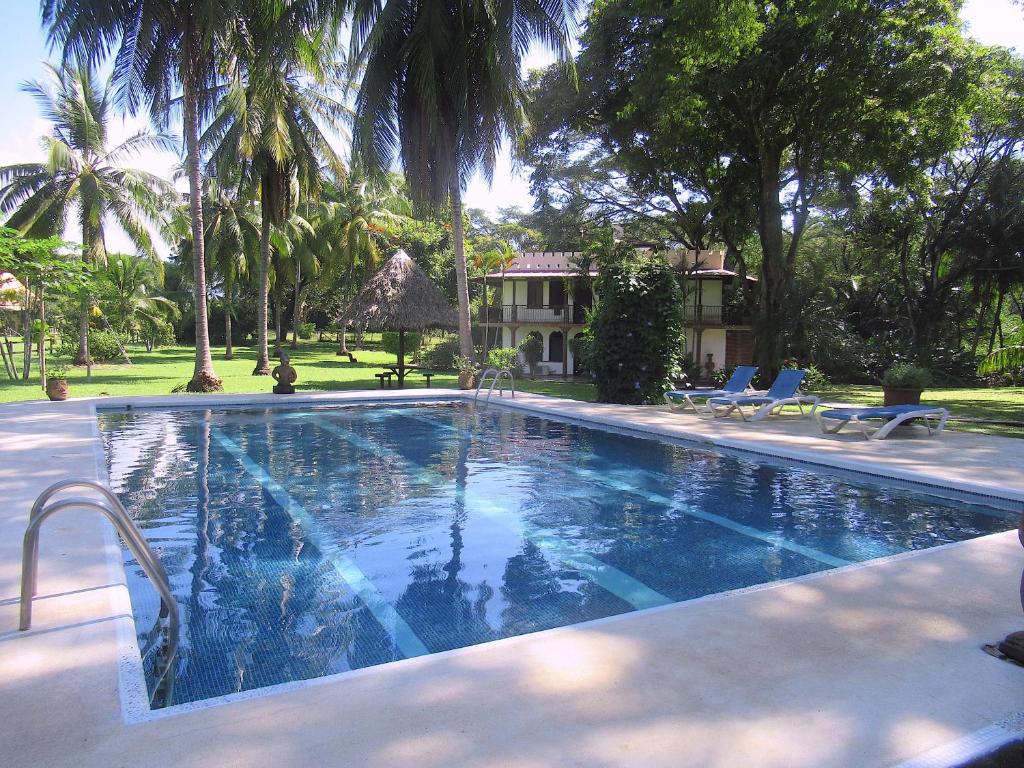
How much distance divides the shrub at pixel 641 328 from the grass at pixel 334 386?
2.27 metres

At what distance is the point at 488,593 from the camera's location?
4.67m

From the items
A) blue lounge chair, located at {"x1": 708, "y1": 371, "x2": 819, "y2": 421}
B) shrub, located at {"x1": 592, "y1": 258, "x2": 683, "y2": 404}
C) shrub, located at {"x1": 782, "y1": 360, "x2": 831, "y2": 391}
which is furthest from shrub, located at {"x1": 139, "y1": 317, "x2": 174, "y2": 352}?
blue lounge chair, located at {"x1": 708, "y1": 371, "x2": 819, "y2": 421}

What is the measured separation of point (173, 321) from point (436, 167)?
108ft

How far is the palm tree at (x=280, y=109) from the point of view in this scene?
1577 cm

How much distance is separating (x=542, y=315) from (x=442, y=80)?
1321 cm

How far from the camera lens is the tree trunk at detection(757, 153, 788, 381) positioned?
20.2 meters

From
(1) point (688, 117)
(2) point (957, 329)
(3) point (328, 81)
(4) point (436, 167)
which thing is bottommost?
(2) point (957, 329)

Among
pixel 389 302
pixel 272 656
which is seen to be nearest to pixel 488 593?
pixel 272 656

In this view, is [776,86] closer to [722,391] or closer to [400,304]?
[722,391]

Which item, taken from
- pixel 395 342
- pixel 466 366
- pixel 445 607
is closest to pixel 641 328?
pixel 466 366

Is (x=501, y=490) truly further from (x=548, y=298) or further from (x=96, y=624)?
(x=548, y=298)

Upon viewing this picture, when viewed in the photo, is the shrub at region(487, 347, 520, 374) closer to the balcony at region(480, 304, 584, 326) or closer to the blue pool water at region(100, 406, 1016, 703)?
the balcony at region(480, 304, 584, 326)

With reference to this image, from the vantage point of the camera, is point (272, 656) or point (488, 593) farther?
point (488, 593)

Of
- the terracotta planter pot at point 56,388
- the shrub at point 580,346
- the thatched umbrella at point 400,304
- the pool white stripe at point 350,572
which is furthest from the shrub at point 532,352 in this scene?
the pool white stripe at point 350,572
